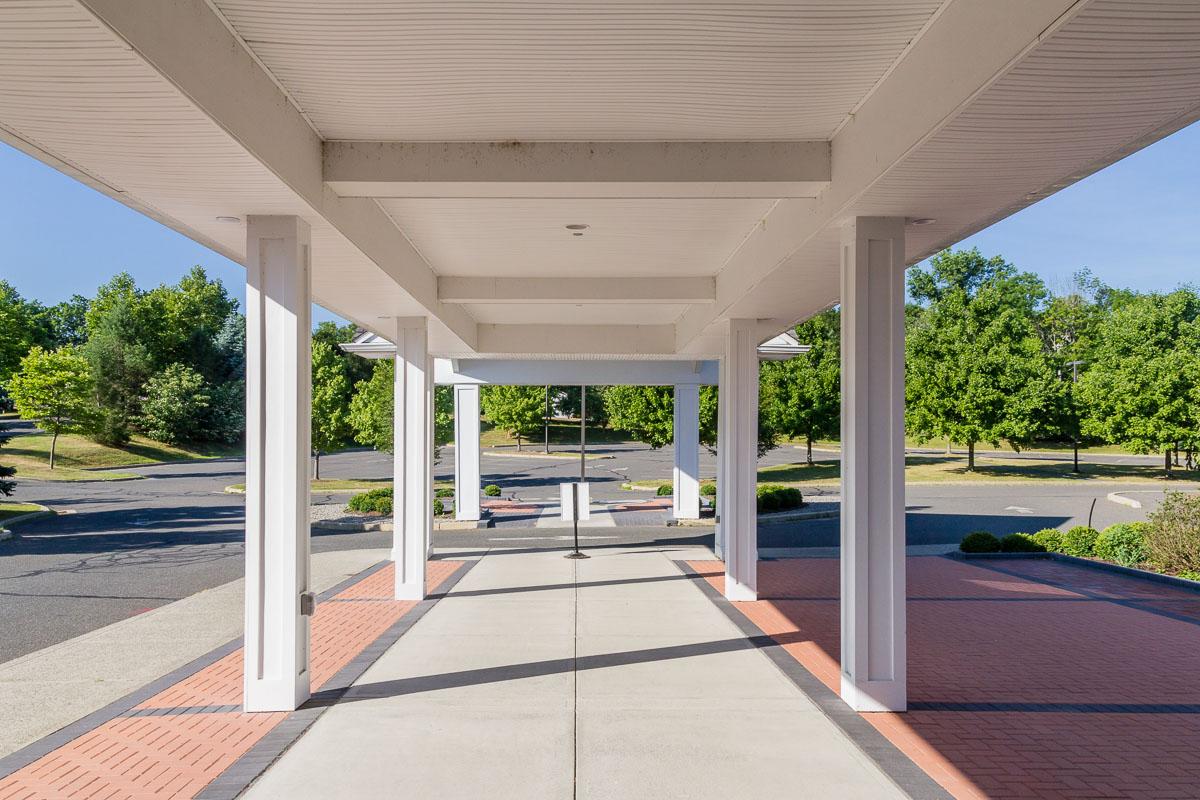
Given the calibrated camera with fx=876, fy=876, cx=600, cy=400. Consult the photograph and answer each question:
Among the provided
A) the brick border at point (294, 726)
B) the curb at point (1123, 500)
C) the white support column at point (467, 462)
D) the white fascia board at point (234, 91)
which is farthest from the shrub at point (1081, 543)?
the white fascia board at point (234, 91)

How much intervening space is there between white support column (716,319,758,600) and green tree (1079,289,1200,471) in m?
36.5

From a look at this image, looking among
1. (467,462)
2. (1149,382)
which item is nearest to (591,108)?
(467,462)

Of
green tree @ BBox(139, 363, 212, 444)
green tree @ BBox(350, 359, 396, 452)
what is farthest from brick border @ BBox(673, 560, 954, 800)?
green tree @ BBox(139, 363, 212, 444)

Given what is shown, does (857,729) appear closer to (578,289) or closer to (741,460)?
(741,460)

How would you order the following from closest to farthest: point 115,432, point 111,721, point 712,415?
1. point 111,721
2. point 712,415
3. point 115,432

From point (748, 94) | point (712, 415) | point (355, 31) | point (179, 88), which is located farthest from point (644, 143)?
point (712, 415)

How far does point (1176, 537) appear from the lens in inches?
555

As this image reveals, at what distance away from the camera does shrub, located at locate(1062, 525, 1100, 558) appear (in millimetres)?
15969

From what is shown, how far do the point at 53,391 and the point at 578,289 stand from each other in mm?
44738

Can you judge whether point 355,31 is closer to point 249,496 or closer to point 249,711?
point 249,496

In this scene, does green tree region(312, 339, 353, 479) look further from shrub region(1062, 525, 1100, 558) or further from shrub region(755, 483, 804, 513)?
shrub region(1062, 525, 1100, 558)

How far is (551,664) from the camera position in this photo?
8.46 meters

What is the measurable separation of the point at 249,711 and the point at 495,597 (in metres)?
5.37

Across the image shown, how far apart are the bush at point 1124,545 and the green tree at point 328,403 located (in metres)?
28.1
